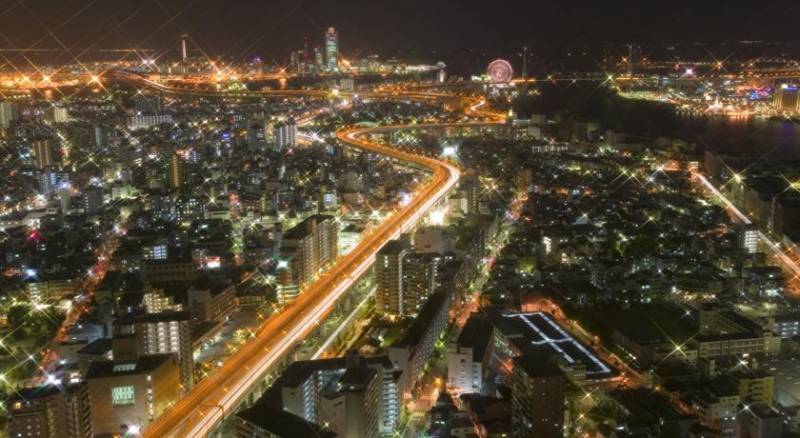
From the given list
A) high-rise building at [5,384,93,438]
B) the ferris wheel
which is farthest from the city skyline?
the ferris wheel

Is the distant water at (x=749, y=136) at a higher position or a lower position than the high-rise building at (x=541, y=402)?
higher

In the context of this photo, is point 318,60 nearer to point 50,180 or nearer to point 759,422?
point 50,180

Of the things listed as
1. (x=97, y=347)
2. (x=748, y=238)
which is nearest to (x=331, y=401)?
(x=97, y=347)

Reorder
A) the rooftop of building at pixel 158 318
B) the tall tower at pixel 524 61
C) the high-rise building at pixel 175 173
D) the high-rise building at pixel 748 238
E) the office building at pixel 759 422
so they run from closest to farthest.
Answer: the office building at pixel 759 422
the rooftop of building at pixel 158 318
the high-rise building at pixel 748 238
the high-rise building at pixel 175 173
the tall tower at pixel 524 61

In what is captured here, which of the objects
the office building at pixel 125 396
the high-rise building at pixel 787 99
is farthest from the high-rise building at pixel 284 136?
the high-rise building at pixel 787 99

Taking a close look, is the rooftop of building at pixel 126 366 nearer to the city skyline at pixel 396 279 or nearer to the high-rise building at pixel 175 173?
the city skyline at pixel 396 279

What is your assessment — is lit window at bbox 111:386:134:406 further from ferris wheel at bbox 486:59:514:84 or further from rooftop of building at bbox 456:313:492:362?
ferris wheel at bbox 486:59:514:84
